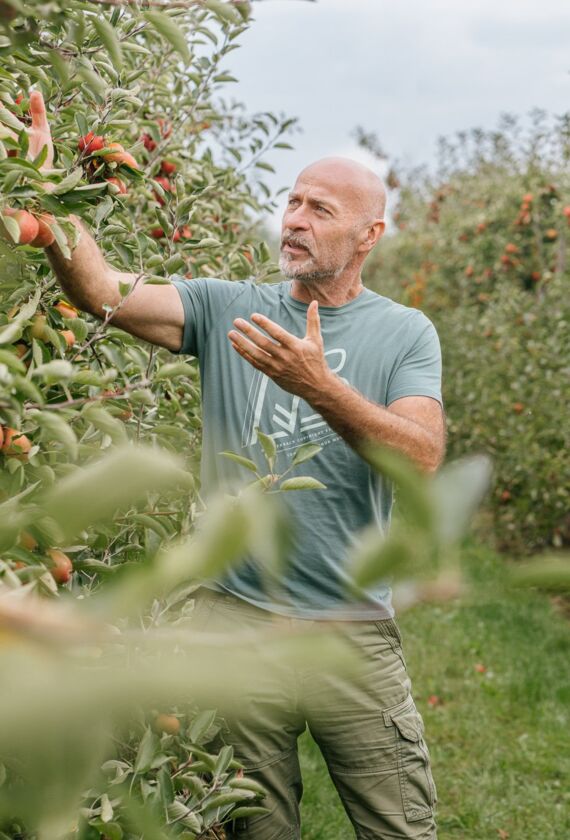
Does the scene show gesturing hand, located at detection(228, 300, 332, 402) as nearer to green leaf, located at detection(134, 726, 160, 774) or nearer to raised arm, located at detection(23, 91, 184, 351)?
raised arm, located at detection(23, 91, 184, 351)

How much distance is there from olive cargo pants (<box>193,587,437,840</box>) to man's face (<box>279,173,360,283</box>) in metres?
0.95

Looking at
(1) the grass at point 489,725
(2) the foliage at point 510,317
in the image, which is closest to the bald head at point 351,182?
(1) the grass at point 489,725

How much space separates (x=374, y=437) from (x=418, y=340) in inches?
20.7

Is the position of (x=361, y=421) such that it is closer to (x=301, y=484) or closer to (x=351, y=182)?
(x=301, y=484)

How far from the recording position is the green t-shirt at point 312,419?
2.38m

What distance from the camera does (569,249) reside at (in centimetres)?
795

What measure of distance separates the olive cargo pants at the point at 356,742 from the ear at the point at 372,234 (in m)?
1.11

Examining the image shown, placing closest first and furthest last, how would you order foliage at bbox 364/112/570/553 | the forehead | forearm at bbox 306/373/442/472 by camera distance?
forearm at bbox 306/373/442/472 → the forehead → foliage at bbox 364/112/570/553

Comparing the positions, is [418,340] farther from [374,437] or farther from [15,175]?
[15,175]

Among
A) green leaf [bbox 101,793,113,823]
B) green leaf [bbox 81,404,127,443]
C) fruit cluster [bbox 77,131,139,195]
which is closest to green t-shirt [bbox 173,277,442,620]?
fruit cluster [bbox 77,131,139,195]

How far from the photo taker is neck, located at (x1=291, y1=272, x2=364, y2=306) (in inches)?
104

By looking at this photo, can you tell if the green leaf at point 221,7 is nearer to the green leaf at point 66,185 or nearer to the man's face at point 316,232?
the green leaf at point 66,185

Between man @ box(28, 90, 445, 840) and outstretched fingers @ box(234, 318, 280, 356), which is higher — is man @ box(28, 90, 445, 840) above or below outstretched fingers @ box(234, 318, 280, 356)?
below

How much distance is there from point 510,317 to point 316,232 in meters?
5.33
